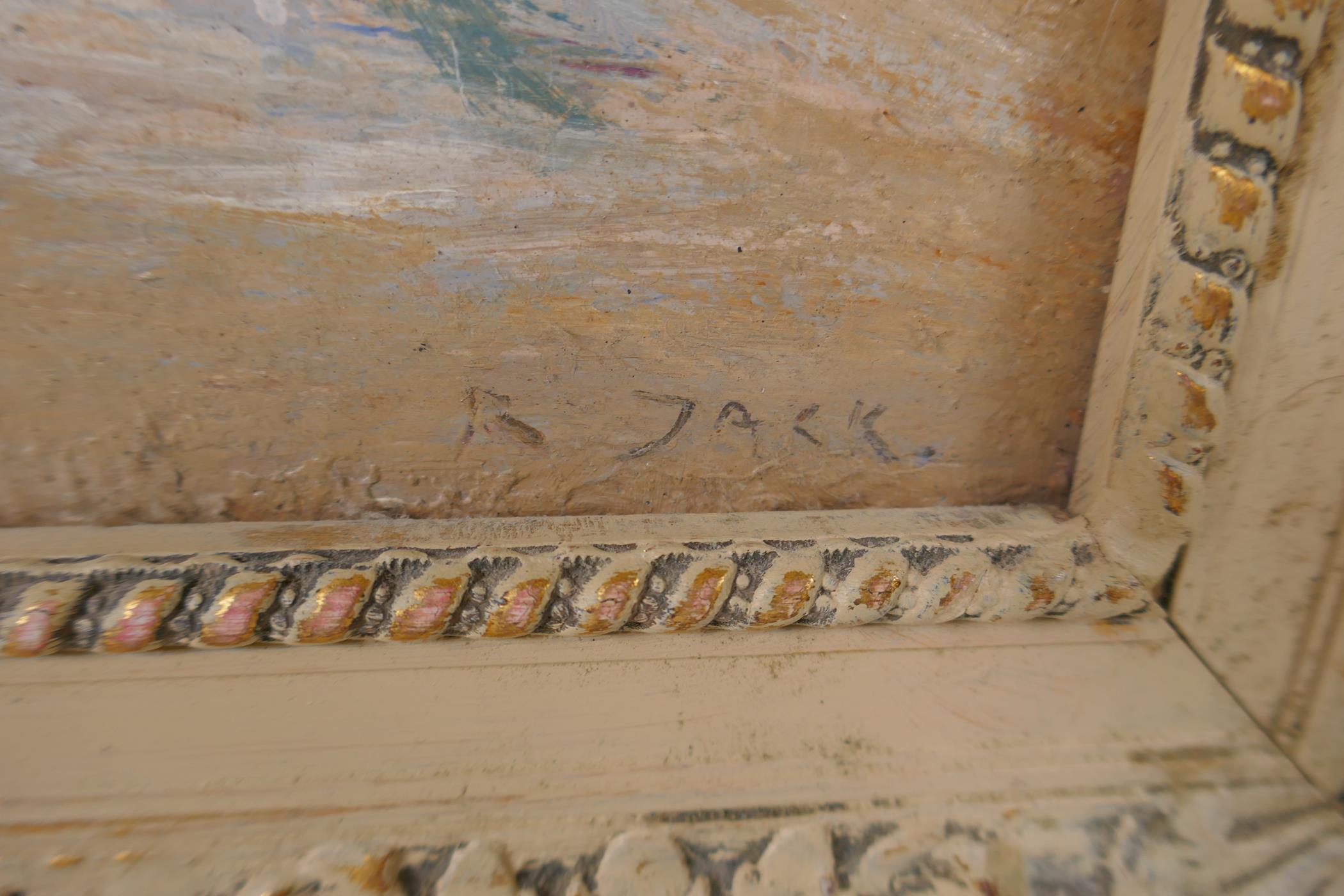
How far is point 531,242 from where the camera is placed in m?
0.83

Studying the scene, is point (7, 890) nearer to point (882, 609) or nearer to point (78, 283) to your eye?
point (78, 283)

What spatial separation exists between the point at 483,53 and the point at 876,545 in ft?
2.69

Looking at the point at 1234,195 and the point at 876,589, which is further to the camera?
the point at 876,589

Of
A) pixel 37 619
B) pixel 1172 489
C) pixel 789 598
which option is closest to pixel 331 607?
pixel 37 619

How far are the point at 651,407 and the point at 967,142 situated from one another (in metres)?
0.56

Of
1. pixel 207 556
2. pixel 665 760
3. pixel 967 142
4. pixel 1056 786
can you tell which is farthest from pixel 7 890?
pixel 967 142

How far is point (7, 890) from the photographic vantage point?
2.01ft

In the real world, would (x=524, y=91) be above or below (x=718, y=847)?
above

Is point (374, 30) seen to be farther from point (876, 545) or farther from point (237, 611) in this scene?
point (876, 545)

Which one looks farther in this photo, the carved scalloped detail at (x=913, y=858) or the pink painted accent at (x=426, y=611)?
the pink painted accent at (x=426, y=611)

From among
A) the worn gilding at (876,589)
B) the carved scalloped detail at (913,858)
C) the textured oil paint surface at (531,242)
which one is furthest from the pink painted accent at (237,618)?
the worn gilding at (876,589)

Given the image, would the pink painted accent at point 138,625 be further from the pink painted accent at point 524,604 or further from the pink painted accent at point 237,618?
the pink painted accent at point 524,604

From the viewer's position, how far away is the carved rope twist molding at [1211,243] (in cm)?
75

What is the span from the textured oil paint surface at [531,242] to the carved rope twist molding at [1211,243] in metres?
0.09
